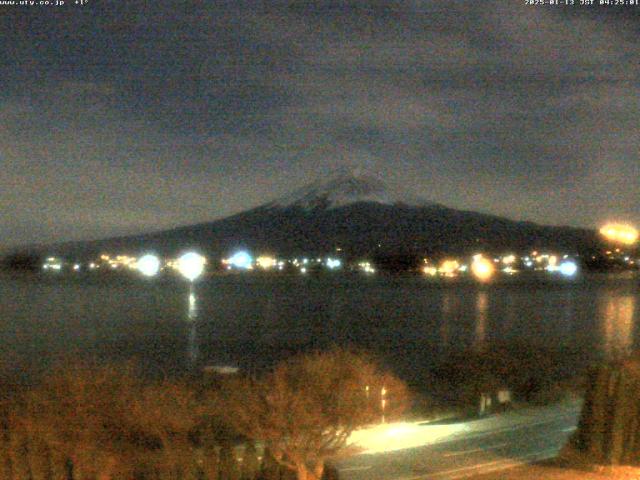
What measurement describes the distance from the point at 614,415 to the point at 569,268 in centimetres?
10698

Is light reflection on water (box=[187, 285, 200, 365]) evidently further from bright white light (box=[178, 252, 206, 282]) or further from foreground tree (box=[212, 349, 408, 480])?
bright white light (box=[178, 252, 206, 282])

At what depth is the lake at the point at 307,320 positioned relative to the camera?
43.9m

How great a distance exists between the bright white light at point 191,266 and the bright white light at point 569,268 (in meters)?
51.6

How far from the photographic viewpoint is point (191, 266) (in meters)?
140

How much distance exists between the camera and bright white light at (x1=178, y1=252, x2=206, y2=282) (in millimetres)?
139500

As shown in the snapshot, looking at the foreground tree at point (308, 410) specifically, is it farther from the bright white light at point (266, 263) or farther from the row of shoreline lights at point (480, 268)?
the bright white light at point (266, 263)

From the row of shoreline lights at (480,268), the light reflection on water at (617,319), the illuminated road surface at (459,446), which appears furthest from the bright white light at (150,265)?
the illuminated road surface at (459,446)

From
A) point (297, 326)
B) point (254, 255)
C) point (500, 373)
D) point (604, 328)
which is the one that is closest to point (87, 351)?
point (297, 326)

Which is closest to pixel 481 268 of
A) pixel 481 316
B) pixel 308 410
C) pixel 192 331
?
pixel 481 316

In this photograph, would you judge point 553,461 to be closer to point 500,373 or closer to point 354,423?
point 354,423

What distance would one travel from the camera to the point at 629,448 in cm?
1052

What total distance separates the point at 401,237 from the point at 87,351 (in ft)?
330

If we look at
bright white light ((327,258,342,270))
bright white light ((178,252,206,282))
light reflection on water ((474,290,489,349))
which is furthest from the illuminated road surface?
bright white light ((178,252,206,282))

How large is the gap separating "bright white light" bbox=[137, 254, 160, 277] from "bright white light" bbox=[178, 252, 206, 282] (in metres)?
5.84
